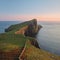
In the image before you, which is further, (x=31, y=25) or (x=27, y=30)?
(x=31, y=25)

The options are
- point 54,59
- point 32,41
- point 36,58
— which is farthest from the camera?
point 32,41

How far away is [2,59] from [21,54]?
164 inches

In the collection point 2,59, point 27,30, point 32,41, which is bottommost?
point 27,30

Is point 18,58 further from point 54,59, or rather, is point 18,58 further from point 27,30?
point 27,30

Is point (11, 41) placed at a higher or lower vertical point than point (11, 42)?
lower

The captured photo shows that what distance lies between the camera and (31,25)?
119750 millimetres

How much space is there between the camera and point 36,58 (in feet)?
116

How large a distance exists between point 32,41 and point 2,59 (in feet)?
71.1

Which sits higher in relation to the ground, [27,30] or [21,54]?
[21,54]

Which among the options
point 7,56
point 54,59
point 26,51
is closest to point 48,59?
point 54,59

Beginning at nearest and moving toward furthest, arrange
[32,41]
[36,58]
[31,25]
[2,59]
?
[2,59] < [36,58] < [32,41] < [31,25]

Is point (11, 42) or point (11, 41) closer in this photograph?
point (11, 42)

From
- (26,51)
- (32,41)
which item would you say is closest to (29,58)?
(26,51)

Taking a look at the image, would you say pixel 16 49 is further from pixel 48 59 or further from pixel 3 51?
pixel 48 59
